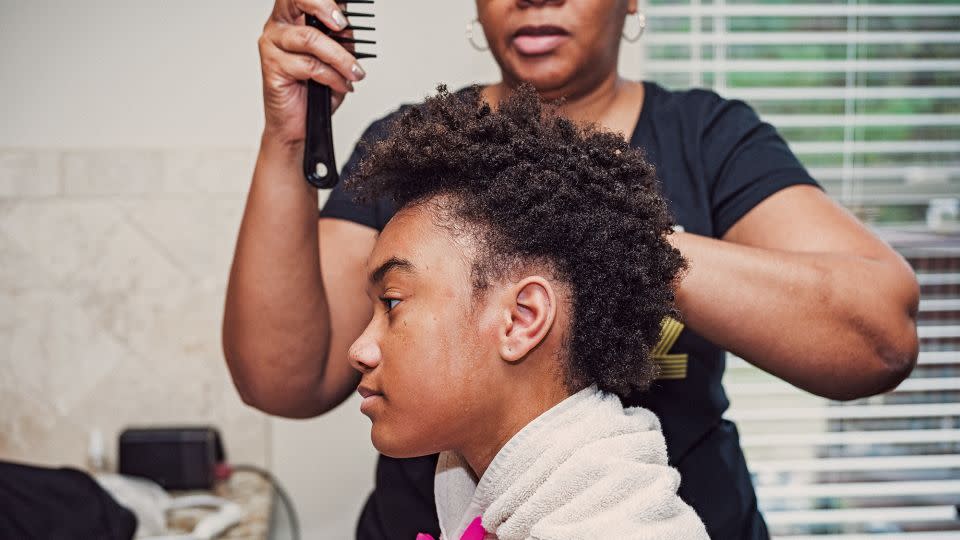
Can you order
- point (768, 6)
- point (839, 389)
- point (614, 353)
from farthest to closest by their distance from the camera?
1. point (768, 6)
2. point (839, 389)
3. point (614, 353)

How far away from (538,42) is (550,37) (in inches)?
0.6

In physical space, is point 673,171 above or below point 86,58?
below

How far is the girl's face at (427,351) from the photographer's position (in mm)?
867

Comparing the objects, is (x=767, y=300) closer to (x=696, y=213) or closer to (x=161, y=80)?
(x=696, y=213)

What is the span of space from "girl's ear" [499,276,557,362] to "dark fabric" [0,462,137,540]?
89 centimetres

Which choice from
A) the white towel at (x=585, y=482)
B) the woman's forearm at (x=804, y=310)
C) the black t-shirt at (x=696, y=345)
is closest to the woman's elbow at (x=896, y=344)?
the woman's forearm at (x=804, y=310)

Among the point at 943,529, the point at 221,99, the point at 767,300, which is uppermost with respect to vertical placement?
the point at 221,99

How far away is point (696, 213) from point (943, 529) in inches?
58.1

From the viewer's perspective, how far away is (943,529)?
218 cm

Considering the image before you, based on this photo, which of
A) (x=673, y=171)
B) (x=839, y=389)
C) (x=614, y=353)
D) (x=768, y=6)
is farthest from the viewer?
(x=768, y=6)

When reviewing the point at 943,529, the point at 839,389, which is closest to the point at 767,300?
the point at 839,389

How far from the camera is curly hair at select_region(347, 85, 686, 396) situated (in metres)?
0.88

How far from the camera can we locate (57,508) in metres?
1.45

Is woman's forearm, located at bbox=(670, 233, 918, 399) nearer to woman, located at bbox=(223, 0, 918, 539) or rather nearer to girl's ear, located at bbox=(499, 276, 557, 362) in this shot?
woman, located at bbox=(223, 0, 918, 539)
